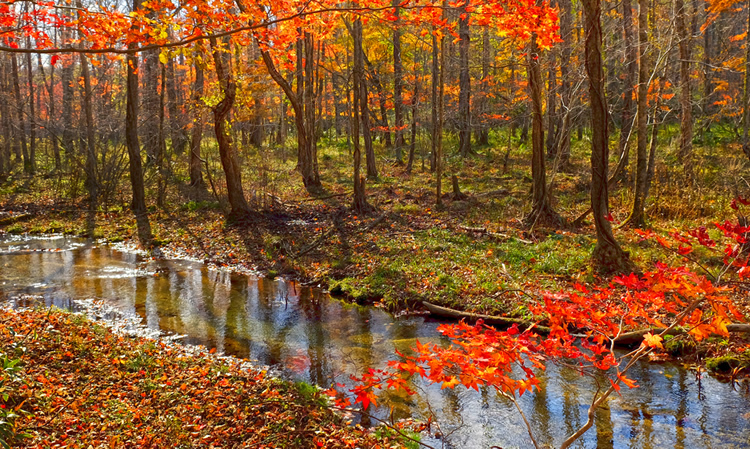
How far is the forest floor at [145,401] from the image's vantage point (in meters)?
4.21

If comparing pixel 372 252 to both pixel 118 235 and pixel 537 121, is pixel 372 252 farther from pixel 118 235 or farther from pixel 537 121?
pixel 118 235

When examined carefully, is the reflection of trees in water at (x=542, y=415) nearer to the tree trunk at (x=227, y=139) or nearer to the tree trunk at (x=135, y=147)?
the tree trunk at (x=227, y=139)

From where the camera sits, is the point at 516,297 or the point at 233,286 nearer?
the point at 516,297

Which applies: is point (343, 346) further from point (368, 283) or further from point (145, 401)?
point (145, 401)

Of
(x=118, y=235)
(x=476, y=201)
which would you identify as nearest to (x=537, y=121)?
(x=476, y=201)

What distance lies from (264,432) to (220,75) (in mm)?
10910

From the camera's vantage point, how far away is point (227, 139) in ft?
45.3

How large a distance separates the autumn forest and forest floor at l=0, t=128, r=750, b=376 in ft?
0.26

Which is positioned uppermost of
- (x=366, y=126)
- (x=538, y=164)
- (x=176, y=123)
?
(x=176, y=123)

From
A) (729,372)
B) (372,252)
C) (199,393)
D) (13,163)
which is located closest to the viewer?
(199,393)

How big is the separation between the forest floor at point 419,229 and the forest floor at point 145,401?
3.50m

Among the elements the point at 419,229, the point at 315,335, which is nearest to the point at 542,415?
the point at 315,335

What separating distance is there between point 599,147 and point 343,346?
5.43 metres

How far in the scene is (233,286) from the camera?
9922mm
